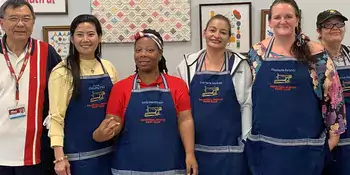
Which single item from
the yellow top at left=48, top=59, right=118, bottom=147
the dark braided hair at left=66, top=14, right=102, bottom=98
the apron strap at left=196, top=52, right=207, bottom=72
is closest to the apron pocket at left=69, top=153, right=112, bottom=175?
the yellow top at left=48, top=59, right=118, bottom=147

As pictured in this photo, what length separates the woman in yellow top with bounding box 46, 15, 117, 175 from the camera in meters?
1.72

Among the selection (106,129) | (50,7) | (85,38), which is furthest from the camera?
(50,7)

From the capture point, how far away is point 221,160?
73.4 inches

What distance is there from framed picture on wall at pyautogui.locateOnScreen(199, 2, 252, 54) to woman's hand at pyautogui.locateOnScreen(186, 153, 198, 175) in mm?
1080

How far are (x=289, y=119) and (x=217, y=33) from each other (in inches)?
20.3

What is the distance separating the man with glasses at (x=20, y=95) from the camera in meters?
1.76

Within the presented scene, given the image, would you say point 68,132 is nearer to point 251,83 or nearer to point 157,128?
point 157,128

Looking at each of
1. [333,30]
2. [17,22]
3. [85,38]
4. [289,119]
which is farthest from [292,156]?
[17,22]

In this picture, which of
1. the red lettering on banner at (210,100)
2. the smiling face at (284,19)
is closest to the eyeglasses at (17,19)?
the red lettering on banner at (210,100)

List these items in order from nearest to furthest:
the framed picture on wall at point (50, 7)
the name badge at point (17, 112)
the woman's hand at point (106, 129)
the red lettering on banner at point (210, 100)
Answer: the woman's hand at point (106, 129) < the name badge at point (17, 112) < the red lettering on banner at point (210, 100) < the framed picture on wall at point (50, 7)

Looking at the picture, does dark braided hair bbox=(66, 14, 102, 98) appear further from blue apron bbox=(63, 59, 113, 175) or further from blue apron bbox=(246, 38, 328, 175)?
blue apron bbox=(246, 38, 328, 175)

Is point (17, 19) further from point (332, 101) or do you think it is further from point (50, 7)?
point (332, 101)

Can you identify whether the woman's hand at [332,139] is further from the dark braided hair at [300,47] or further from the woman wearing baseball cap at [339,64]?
the dark braided hair at [300,47]

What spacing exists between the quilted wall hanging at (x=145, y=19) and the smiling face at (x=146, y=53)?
853 millimetres
